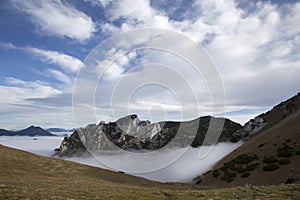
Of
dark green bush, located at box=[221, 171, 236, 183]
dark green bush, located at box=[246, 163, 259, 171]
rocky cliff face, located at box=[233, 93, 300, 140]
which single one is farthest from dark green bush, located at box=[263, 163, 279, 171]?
rocky cliff face, located at box=[233, 93, 300, 140]

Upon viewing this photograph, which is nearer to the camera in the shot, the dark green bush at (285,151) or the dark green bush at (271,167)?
the dark green bush at (271,167)

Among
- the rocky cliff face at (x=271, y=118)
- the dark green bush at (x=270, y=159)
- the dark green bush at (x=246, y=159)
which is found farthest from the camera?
the rocky cliff face at (x=271, y=118)

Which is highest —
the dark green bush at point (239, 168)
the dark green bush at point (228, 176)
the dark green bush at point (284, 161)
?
the dark green bush at point (284, 161)

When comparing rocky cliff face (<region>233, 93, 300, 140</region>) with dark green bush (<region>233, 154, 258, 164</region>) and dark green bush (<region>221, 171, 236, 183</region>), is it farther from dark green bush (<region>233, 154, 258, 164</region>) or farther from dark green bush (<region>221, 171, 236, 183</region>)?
dark green bush (<region>221, 171, 236, 183</region>)

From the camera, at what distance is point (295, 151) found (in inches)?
2297

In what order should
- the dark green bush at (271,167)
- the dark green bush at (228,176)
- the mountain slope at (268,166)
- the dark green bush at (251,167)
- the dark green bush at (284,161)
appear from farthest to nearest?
the dark green bush at (228,176) < the dark green bush at (251,167) < the dark green bush at (284,161) < the dark green bush at (271,167) < the mountain slope at (268,166)

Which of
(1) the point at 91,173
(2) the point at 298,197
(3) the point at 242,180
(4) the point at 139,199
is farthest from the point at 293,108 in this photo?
(4) the point at 139,199

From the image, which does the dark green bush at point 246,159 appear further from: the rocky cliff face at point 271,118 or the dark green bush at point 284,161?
the rocky cliff face at point 271,118

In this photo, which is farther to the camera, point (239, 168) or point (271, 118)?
point (271, 118)

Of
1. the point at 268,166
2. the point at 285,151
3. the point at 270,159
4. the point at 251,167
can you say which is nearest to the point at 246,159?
the point at 251,167

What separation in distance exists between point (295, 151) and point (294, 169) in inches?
428

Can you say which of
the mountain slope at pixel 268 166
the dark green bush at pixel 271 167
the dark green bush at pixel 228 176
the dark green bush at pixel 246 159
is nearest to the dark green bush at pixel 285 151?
the mountain slope at pixel 268 166

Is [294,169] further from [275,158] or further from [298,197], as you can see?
[298,197]

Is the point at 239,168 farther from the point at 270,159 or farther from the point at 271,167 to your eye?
the point at 271,167
